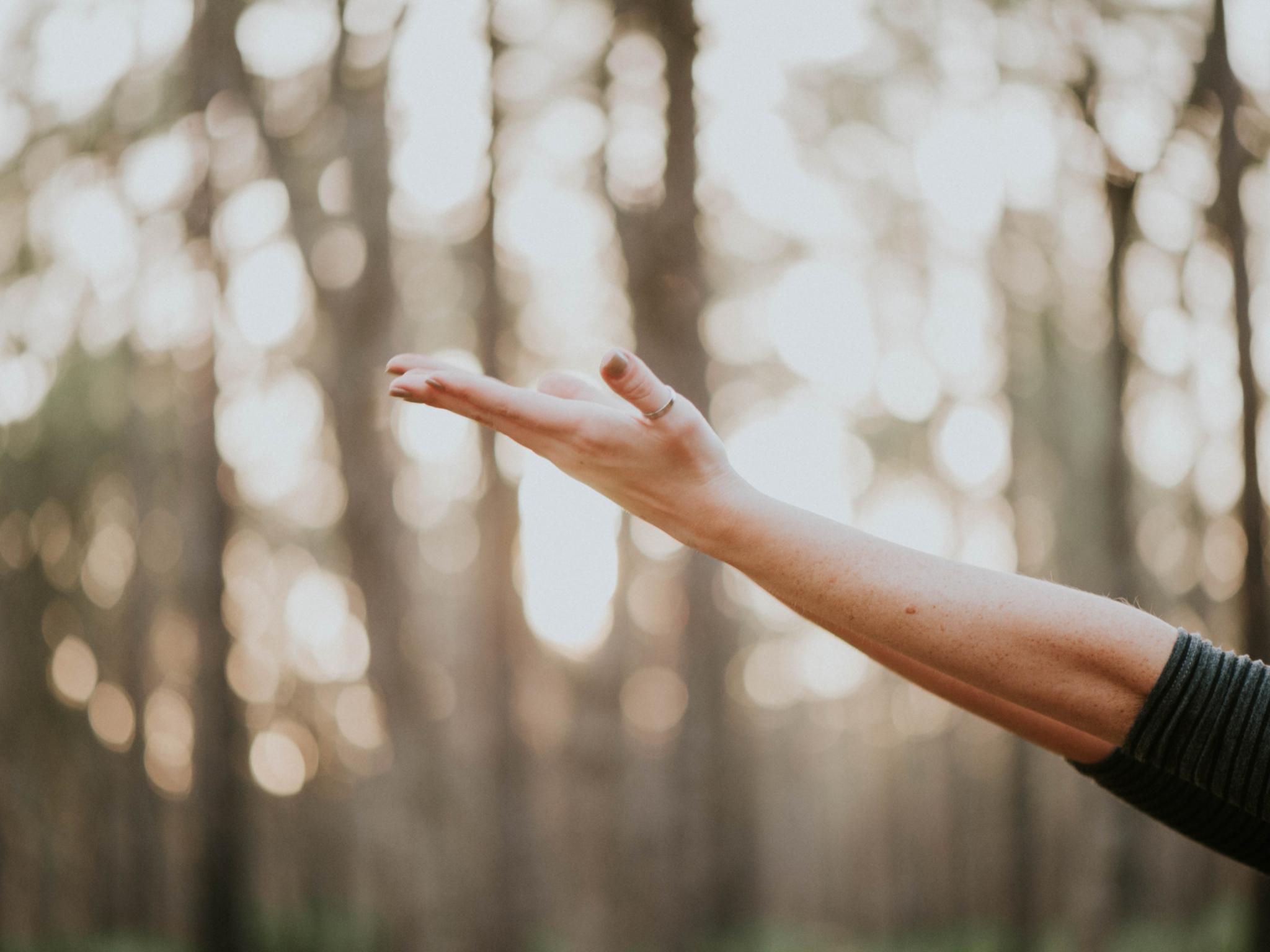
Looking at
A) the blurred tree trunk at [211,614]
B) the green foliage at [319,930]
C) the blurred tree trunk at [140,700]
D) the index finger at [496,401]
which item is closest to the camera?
the index finger at [496,401]

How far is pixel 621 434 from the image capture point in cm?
115

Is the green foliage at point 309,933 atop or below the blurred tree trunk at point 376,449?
below

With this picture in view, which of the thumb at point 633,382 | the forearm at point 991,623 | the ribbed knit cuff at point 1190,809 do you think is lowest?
the ribbed knit cuff at point 1190,809

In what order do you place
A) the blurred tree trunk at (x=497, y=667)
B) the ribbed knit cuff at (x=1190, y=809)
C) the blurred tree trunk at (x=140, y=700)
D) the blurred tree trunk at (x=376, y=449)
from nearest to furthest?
the ribbed knit cuff at (x=1190, y=809) < the blurred tree trunk at (x=376, y=449) < the blurred tree trunk at (x=497, y=667) < the blurred tree trunk at (x=140, y=700)

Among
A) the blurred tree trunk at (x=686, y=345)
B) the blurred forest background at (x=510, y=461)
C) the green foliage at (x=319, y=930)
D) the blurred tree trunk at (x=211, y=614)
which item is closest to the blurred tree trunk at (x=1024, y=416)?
the blurred forest background at (x=510, y=461)

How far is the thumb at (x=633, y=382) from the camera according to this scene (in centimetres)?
108

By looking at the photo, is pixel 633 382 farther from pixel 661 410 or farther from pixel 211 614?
pixel 211 614

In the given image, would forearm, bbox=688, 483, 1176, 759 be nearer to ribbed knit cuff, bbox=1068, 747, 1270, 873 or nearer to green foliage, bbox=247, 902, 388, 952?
ribbed knit cuff, bbox=1068, 747, 1270, 873

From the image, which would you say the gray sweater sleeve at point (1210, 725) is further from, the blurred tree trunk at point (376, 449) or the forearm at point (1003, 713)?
the blurred tree trunk at point (376, 449)

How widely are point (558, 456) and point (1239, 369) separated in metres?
5.00

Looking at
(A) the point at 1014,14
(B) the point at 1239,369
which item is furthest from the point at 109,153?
(B) the point at 1239,369

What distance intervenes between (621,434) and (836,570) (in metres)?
0.32

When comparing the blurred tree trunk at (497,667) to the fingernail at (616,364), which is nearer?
the fingernail at (616,364)

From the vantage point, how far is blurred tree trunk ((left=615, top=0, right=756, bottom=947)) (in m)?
4.50
